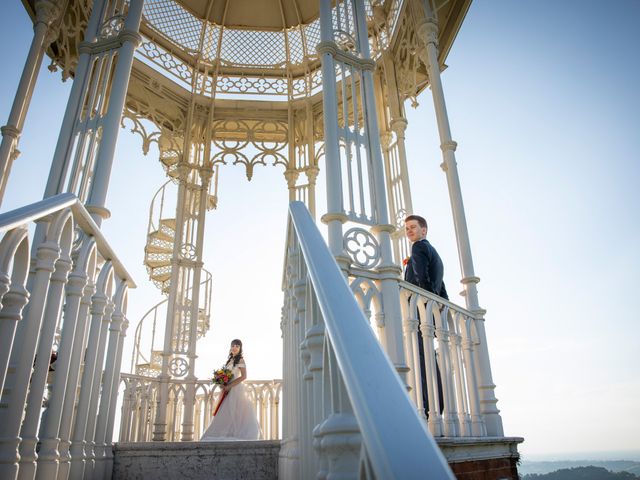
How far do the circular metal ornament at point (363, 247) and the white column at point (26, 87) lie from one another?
400 centimetres

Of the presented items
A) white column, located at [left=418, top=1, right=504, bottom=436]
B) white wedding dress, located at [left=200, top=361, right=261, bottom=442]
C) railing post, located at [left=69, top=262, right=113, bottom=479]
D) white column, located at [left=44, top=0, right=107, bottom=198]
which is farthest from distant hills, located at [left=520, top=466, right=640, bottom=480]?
white column, located at [left=44, top=0, right=107, bottom=198]

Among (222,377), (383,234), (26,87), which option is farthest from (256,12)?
(383,234)

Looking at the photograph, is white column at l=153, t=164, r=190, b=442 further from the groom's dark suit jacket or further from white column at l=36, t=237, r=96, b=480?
white column at l=36, t=237, r=96, b=480

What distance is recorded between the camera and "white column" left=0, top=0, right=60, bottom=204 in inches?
202

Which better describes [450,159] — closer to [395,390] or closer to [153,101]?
[395,390]

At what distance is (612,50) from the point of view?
21.5 ft

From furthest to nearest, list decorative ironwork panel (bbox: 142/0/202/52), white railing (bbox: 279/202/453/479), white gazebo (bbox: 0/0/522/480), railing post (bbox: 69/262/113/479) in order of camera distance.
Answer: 1. decorative ironwork panel (bbox: 142/0/202/52)
2. railing post (bbox: 69/262/113/479)
3. white gazebo (bbox: 0/0/522/480)
4. white railing (bbox: 279/202/453/479)

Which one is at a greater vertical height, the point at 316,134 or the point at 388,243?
the point at 316,134

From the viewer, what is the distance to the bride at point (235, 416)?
21.6 feet

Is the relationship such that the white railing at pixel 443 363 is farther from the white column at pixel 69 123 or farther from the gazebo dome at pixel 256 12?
the gazebo dome at pixel 256 12

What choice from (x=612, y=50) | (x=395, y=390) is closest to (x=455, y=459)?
(x=395, y=390)

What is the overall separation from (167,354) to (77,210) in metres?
5.45

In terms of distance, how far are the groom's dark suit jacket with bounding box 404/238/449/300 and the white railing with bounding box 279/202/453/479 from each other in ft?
7.89

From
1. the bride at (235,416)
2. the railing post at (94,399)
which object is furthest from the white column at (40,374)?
the bride at (235,416)
